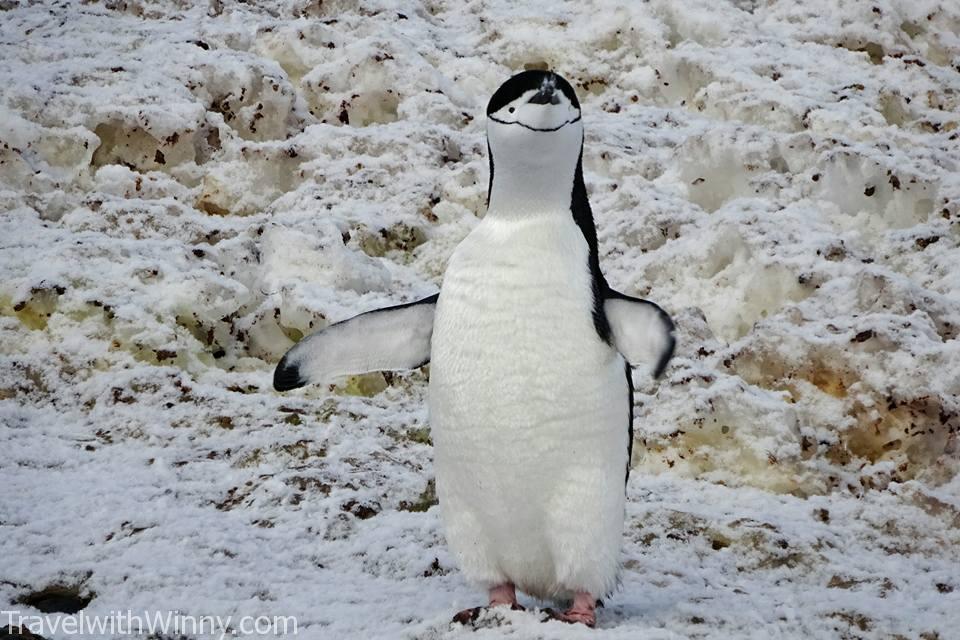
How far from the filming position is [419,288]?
531 centimetres

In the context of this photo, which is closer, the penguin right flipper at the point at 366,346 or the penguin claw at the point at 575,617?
the penguin claw at the point at 575,617

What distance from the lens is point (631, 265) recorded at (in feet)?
17.6

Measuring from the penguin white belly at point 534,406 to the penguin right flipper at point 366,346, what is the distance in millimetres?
191

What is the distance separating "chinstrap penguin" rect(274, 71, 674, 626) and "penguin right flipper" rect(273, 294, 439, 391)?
14cm

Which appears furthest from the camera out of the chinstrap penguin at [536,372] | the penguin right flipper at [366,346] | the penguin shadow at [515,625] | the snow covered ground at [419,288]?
the snow covered ground at [419,288]

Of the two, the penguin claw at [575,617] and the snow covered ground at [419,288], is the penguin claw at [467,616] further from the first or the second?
the penguin claw at [575,617]

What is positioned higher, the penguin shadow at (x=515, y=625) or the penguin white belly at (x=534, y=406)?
the penguin white belly at (x=534, y=406)

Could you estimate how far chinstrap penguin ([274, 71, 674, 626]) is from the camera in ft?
8.41

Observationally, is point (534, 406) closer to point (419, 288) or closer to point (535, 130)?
point (535, 130)

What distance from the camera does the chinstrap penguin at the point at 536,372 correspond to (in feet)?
8.41

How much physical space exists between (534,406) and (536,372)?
81 millimetres

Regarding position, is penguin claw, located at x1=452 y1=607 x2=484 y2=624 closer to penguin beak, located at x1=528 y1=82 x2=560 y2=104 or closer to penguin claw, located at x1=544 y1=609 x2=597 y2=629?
penguin claw, located at x1=544 y1=609 x2=597 y2=629

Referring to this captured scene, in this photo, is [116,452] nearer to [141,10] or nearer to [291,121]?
[291,121]

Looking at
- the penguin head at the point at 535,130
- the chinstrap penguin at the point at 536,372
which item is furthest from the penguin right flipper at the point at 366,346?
the penguin head at the point at 535,130
